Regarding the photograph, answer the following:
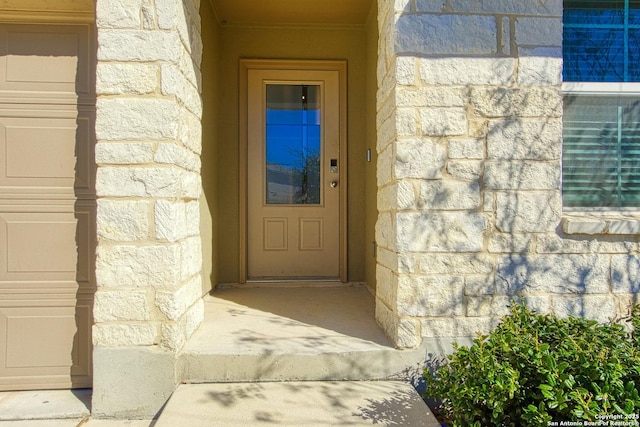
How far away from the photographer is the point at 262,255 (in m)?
4.09

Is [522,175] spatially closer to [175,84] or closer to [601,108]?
[601,108]

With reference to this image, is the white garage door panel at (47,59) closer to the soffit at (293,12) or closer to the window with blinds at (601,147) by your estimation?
the soffit at (293,12)

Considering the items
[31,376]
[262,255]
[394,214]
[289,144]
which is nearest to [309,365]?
[394,214]

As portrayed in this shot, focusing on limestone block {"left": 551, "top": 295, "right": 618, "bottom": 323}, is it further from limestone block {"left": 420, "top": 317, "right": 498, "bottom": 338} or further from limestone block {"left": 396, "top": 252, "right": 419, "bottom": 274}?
limestone block {"left": 396, "top": 252, "right": 419, "bottom": 274}

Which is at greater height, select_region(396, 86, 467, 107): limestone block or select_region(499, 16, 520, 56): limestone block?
select_region(499, 16, 520, 56): limestone block

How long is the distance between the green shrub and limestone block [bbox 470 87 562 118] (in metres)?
1.15

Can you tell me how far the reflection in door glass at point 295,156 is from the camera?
4.13m

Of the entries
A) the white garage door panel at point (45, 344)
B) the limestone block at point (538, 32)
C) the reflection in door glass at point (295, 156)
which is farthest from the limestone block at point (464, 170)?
the white garage door panel at point (45, 344)

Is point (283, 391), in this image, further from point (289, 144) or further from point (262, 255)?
point (289, 144)

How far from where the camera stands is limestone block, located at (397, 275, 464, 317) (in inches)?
86.9

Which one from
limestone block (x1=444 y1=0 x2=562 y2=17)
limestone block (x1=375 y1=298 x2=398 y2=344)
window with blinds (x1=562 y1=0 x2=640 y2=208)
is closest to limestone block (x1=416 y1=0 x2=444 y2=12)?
limestone block (x1=444 y1=0 x2=562 y2=17)

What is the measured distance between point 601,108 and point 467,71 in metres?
0.93

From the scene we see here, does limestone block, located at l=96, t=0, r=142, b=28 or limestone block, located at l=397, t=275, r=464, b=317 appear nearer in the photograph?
limestone block, located at l=96, t=0, r=142, b=28

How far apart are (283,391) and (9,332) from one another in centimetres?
168
